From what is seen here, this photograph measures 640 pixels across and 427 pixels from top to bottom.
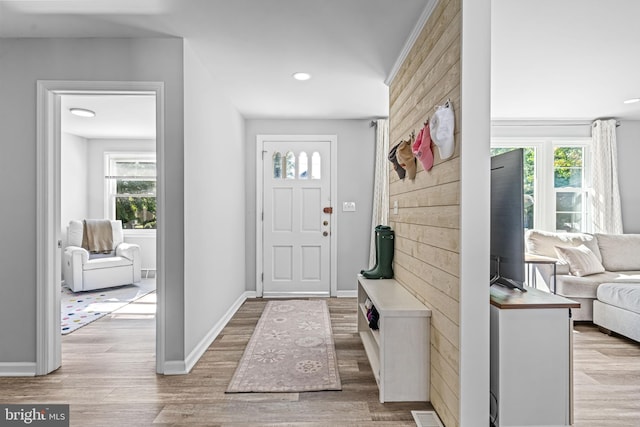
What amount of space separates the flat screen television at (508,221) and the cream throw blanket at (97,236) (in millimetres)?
5507

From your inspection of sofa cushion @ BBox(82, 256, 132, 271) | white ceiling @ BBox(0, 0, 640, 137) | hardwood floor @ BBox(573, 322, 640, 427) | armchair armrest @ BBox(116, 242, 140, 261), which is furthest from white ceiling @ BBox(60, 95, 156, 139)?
hardwood floor @ BBox(573, 322, 640, 427)

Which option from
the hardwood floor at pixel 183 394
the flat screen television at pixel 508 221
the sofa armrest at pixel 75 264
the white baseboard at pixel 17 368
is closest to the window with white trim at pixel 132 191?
the sofa armrest at pixel 75 264

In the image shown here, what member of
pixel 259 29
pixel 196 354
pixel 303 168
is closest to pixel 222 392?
pixel 196 354

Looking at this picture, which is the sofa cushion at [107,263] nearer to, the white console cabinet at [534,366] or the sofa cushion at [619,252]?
the white console cabinet at [534,366]

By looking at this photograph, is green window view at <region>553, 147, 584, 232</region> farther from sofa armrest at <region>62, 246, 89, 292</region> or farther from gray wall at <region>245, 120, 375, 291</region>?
sofa armrest at <region>62, 246, 89, 292</region>

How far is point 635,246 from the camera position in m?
4.30

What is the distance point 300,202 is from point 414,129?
2.64 metres

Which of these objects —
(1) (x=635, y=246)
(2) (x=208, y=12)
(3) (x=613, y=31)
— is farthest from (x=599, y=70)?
(2) (x=208, y=12)

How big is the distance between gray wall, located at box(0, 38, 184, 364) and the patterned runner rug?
1.02 metres

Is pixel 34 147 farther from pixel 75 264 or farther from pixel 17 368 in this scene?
pixel 75 264

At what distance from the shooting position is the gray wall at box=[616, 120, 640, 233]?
5043mm

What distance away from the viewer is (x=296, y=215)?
5.11 m

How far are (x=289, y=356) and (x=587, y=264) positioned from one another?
10.8 ft

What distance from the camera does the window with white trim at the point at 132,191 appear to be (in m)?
6.61
